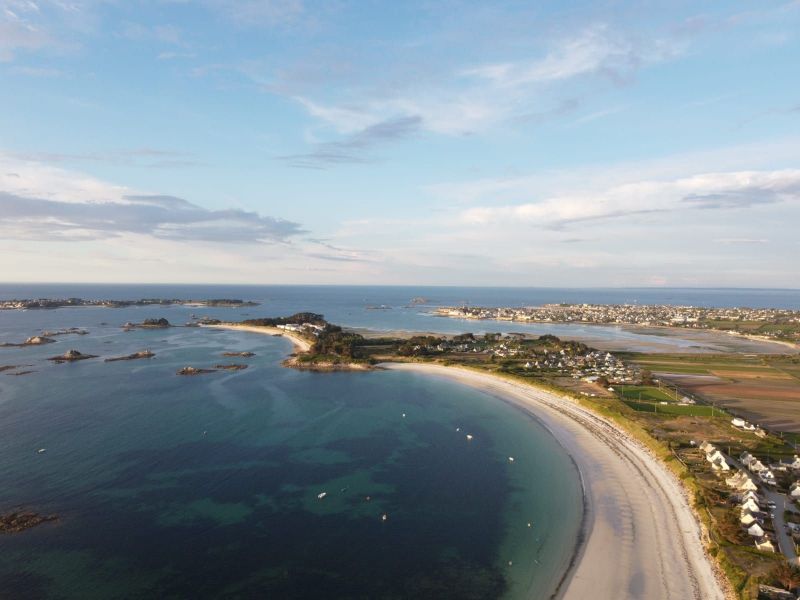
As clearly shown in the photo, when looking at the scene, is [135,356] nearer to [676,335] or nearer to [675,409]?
[675,409]

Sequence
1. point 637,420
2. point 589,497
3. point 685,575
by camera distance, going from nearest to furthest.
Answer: point 685,575
point 589,497
point 637,420

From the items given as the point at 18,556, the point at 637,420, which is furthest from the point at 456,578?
the point at 637,420

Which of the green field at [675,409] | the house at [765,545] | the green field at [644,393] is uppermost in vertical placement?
the green field at [644,393]

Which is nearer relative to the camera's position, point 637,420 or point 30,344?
point 637,420

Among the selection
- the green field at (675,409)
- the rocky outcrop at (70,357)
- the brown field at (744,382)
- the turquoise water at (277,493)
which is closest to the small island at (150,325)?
the rocky outcrop at (70,357)

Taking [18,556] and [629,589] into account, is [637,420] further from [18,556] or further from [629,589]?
[18,556]

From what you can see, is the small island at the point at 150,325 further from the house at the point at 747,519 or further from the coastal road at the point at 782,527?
the coastal road at the point at 782,527

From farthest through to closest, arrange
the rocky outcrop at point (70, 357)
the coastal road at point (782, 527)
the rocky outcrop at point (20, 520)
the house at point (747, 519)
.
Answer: the rocky outcrop at point (70, 357) → the house at point (747, 519) → the rocky outcrop at point (20, 520) → the coastal road at point (782, 527)
